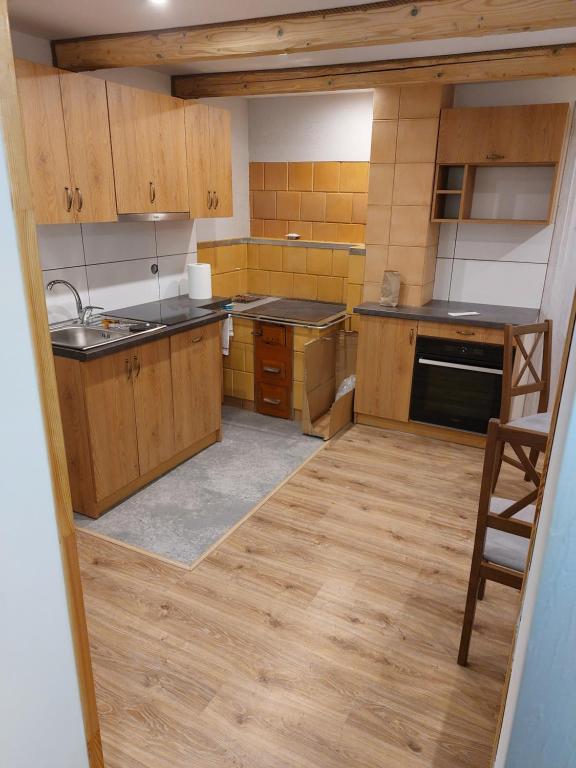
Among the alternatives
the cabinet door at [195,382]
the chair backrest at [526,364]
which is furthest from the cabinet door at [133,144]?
the chair backrest at [526,364]

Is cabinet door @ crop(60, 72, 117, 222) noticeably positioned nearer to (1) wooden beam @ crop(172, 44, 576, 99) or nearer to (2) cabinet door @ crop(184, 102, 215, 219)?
(2) cabinet door @ crop(184, 102, 215, 219)

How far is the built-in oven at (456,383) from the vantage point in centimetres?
360

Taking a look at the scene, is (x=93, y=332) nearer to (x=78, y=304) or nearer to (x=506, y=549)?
(x=78, y=304)

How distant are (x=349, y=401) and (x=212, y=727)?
2651mm

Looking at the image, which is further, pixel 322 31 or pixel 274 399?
pixel 274 399

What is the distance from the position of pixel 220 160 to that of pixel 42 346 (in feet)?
10.1

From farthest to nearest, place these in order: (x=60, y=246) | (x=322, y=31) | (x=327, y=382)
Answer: (x=327, y=382), (x=60, y=246), (x=322, y=31)

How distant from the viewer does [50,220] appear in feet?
8.83

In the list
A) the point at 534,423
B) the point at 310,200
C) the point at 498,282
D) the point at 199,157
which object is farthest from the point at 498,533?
the point at 310,200

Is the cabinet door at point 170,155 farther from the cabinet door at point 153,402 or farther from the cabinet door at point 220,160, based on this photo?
the cabinet door at point 153,402

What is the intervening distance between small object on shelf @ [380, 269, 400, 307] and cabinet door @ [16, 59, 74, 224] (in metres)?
2.15

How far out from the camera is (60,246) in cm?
307

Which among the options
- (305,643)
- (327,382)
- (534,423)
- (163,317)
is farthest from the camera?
(327,382)

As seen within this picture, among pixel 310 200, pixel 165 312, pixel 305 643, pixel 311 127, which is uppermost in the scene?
pixel 311 127
